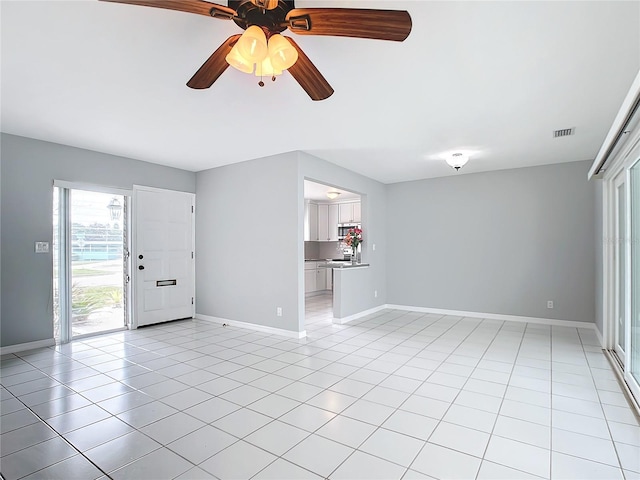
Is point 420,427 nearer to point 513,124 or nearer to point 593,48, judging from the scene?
point 593,48

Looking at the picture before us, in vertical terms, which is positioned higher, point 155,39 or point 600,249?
point 155,39

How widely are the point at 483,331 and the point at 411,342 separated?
1327 mm

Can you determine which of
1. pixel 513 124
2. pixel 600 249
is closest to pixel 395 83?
pixel 513 124

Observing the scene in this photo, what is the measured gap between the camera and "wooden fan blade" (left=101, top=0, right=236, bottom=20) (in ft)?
4.80

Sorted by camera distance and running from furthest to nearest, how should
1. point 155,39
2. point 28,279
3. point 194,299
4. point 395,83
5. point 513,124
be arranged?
1. point 194,299
2. point 28,279
3. point 513,124
4. point 395,83
5. point 155,39

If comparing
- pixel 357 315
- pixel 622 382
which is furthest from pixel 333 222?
pixel 622 382

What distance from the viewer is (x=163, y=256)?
215 inches

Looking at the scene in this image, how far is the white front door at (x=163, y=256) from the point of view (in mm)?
5195

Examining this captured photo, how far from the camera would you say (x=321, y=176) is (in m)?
5.06

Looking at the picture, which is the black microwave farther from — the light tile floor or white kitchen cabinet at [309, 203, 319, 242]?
the light tile floor

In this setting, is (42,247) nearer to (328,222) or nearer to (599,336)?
(328,222)

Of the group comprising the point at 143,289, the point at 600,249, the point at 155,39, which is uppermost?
the point at 155,39

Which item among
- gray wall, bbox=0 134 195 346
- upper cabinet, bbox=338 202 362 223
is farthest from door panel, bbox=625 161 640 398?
gray wall, bbox=0 134 195 346

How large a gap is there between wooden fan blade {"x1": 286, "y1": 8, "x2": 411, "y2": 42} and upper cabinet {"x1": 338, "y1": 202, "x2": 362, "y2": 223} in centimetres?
703
